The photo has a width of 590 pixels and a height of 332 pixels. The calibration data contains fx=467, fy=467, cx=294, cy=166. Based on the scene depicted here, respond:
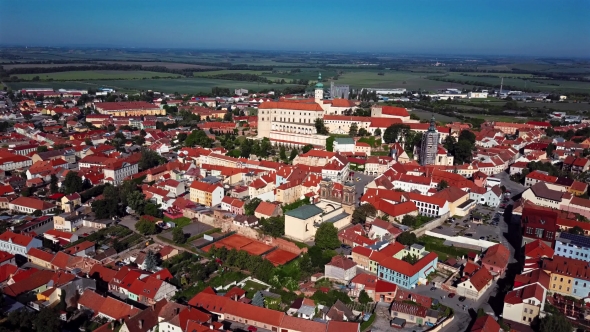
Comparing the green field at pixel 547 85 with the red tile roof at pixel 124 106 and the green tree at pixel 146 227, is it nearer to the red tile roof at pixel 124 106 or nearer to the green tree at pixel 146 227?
the red tile roof at pixel 124 106

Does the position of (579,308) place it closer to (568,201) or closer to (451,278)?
(451,278)

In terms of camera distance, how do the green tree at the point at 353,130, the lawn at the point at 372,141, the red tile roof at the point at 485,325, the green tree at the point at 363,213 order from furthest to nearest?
1. the green tree at the point at 353,130
2. the lawn at the point at 372,141
3. the green tree at the point at 363,213
4. the red tile roof at the point at 485,325

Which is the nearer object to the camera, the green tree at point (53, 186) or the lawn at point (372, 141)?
the green tree at point (53, 186)

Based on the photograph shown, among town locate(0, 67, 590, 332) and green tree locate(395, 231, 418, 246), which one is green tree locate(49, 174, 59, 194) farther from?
green tree locate(395, 231, 418, 246)

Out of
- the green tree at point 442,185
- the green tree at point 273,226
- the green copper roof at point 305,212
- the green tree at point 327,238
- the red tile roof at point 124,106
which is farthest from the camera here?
the red tile roof at point 124,106

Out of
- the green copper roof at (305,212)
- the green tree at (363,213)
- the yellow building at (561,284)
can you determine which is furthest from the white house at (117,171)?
the yellow building at (561,284)
